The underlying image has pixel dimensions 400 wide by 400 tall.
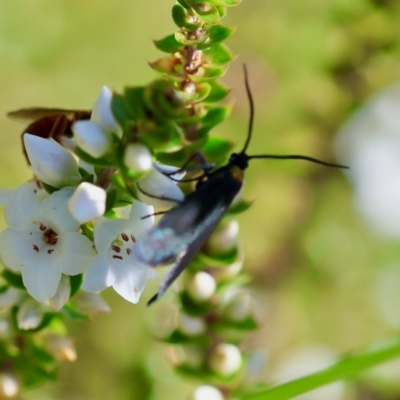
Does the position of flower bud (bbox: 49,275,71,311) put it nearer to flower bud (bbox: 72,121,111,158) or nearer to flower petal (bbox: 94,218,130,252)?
flower petal (bbox: 94,218,130,252)

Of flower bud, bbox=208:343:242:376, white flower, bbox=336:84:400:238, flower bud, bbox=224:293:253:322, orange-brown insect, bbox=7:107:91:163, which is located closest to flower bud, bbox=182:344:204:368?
flower bud, bbox=208:343:242:376

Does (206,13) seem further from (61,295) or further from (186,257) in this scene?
(61,295)

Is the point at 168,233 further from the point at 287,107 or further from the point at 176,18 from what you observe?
the point at 287,107

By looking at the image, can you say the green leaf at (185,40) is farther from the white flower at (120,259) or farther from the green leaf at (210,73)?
the white flower at (120,259)

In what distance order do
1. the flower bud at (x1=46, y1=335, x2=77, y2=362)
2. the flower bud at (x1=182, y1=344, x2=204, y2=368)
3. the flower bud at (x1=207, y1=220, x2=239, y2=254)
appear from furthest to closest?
1. the flower bud at (x1=182, y1=344, x2=204, y2=368)
2. the flower bud at (x1=207, y1=220, x2=239, y2=254)
3. the flower bud at (x1=46, y1=335, x2=77, y2=362)

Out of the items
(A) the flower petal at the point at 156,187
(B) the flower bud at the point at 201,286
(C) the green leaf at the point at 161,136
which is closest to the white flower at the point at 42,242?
(A) the flower petal at the point at 156,187

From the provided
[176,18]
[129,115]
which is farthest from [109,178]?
[176,18]
